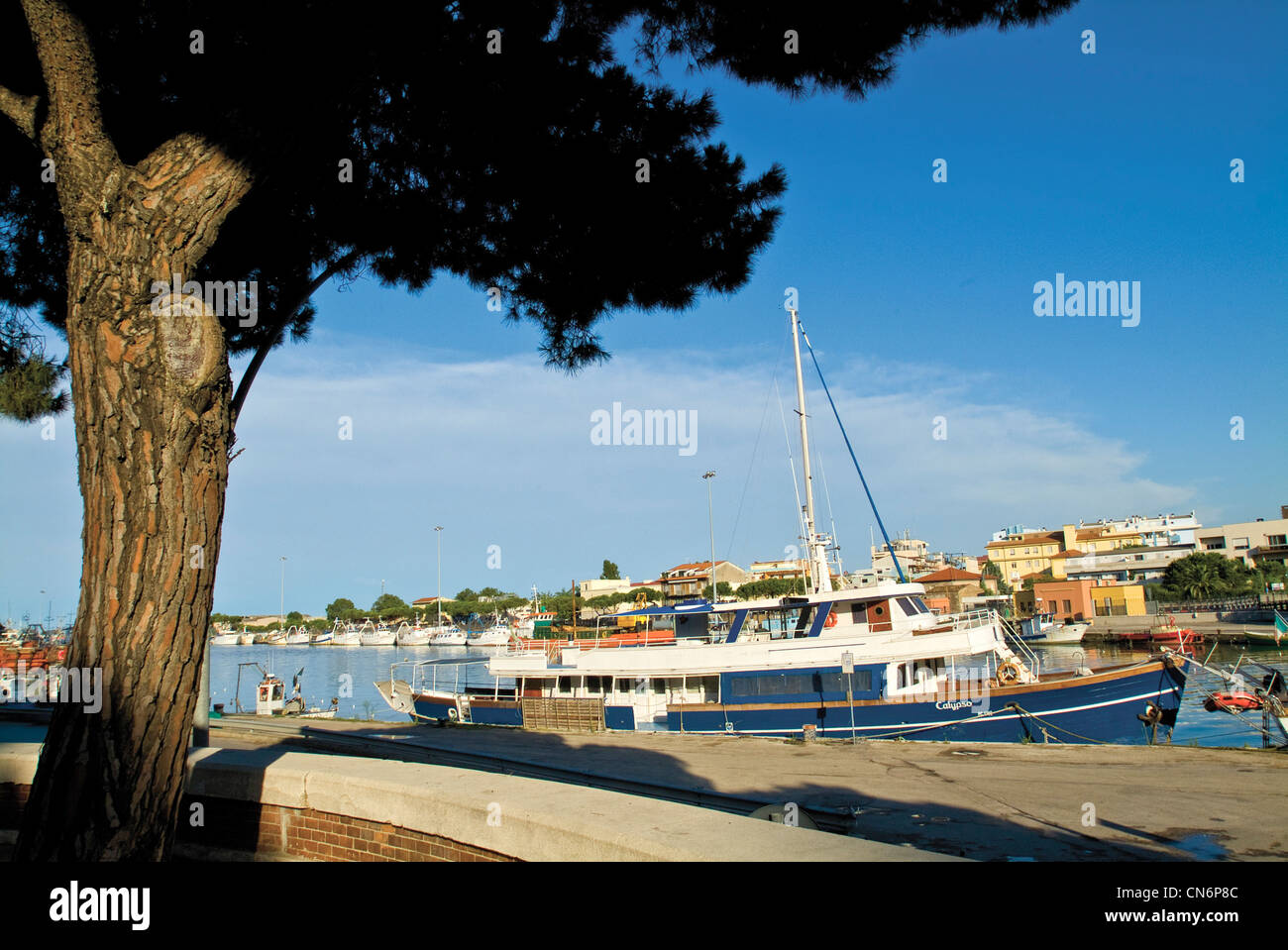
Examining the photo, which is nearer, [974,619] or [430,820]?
[430,820]

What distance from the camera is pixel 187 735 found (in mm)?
3447

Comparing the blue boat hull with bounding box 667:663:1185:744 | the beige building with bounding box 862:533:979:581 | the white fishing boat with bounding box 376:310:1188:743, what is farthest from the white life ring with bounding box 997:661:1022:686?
the beige building with bounding box 862:533:979:581

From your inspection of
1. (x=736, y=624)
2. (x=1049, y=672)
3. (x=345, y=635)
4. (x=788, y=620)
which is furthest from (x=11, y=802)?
(x=345, y=635)

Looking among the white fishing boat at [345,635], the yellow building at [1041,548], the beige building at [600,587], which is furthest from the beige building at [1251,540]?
the white fishing boat at [345,635]

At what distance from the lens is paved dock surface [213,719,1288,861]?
7636 millimetres

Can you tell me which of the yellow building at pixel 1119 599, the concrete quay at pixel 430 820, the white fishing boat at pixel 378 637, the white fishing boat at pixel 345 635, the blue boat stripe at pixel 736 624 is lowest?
the white fishing boat at pixel 345 635

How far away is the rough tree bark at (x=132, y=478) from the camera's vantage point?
320 cm

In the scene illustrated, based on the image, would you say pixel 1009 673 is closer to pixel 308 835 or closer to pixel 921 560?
pixel 308 835

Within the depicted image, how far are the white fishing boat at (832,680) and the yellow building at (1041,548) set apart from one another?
288ft

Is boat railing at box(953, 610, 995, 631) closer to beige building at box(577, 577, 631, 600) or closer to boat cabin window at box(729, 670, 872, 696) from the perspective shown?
boat cabin window at box(729, 670, 872, 696)

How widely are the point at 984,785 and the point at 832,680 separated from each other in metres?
6.49

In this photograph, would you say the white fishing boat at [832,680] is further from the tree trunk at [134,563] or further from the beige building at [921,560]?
the beige building at [921,560]

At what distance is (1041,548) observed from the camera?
102 meters

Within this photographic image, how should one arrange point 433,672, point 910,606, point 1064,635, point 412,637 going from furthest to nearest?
point 412,637 < point 1064,635 < point 433,672 < point 910,606
